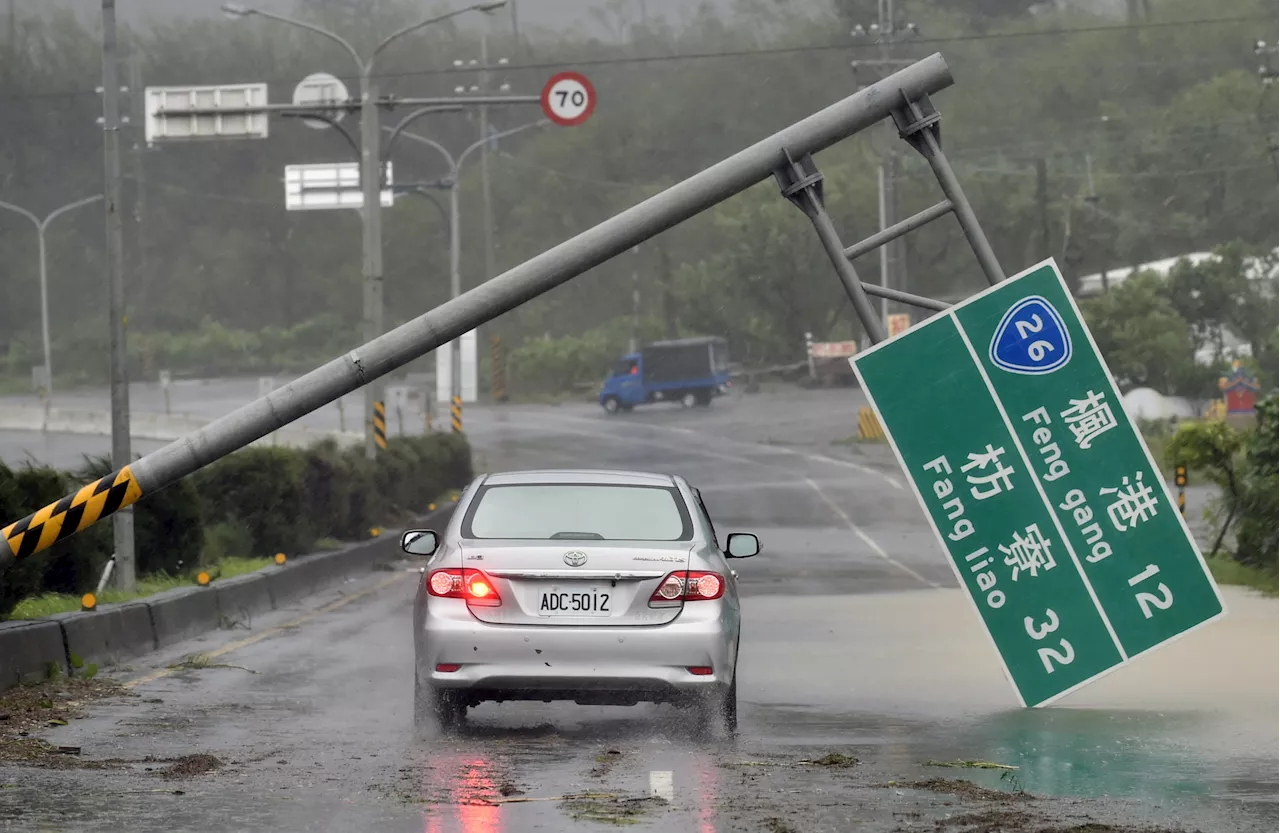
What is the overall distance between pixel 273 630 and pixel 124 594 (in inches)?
56.7

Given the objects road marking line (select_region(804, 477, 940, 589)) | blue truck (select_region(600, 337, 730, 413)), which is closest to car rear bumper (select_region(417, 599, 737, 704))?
road marking line (select_region(804, 477, 940, 589))

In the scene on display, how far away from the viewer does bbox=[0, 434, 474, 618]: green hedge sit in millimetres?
14883

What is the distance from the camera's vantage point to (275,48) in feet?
414

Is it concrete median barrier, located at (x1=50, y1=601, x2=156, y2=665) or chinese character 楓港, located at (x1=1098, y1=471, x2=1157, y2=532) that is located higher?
chinese character 楓港, located at (x1=1098, y1=471, x2=1157, y2=532)

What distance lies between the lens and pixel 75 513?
1193 centimetres

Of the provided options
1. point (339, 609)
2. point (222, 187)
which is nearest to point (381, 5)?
point (222, 187)

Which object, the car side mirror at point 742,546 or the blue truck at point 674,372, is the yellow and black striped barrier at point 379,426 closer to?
the car side mirror at point 742,546

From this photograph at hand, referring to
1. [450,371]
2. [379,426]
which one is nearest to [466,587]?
[379,426]

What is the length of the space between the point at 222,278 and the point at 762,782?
112274 mm

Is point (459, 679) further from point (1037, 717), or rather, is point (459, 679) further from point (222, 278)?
point (222, 278)

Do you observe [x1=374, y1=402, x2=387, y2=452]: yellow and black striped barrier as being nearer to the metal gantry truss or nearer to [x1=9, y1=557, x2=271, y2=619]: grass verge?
[x1=9, y1=557, x2=271, y2=619]: grass verge

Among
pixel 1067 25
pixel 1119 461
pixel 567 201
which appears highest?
pixel 1067 25

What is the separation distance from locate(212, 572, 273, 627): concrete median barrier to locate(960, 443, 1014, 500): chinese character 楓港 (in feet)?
29.1

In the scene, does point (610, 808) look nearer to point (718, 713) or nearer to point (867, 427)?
point (718, 713)
